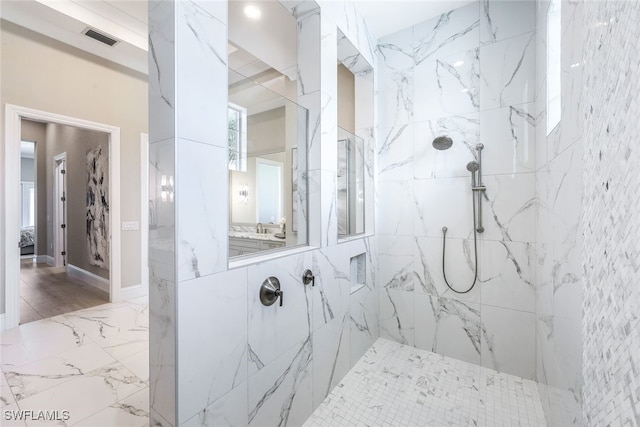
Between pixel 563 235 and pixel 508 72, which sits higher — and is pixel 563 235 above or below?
below

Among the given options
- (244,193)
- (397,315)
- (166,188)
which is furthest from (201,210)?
(397,315)

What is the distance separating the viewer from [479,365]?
7.43ft

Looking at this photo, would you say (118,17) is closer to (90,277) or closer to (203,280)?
(203,280)

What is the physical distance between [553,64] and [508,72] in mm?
617

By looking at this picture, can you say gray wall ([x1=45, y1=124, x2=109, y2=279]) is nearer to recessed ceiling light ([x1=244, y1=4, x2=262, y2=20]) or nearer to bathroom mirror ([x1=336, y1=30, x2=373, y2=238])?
recessed ceiling light ([x1=244, y1=4, x2=262, y2=20])

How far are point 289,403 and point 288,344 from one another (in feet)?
1.15

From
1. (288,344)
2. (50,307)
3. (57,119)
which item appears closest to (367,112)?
(288,344)

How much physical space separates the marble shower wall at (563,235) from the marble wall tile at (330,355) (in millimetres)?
1256

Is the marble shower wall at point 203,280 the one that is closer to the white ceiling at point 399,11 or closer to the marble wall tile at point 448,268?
the marble wall tile at point 448,268

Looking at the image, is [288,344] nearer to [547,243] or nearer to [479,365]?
[547,243]

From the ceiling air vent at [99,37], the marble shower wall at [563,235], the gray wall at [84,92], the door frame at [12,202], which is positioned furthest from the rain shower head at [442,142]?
the door frame at [12,202]

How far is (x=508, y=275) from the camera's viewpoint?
7.06 ft

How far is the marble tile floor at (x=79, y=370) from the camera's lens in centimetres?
167

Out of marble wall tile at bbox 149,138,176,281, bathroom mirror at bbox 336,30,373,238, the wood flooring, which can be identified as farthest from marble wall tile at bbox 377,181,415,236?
the wood flooring
